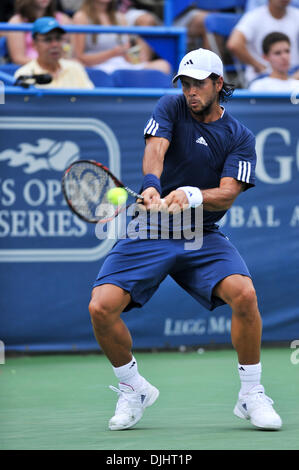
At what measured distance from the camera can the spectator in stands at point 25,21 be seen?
869 cm

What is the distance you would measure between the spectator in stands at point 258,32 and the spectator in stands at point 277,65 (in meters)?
0.41

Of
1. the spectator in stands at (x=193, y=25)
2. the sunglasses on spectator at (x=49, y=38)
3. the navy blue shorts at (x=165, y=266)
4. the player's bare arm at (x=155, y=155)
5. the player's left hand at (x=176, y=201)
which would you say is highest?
the spectator in stands at (x=193, y=25)

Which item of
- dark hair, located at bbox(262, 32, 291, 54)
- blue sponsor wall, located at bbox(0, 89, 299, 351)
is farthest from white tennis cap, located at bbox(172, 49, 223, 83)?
dark hair, located at bbox(262, 32, 291, 54)

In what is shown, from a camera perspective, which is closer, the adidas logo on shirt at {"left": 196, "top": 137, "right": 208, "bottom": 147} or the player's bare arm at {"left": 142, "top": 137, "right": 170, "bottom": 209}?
the player's bare arm at {"left": 142, "top": 137, "right": 170, "bottom": 209}

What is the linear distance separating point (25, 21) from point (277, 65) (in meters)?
2.39

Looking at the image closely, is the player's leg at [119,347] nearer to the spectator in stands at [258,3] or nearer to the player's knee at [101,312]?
the player's knee at [101,312]

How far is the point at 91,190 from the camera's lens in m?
4.94

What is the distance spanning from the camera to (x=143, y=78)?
8586 mm

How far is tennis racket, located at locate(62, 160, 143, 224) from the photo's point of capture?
15.7ft

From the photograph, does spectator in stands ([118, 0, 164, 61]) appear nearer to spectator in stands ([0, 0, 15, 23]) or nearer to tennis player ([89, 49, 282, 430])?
spectator in stands ([0, 0, 15, 23])

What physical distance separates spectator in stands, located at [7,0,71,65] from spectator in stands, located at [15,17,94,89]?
58cm

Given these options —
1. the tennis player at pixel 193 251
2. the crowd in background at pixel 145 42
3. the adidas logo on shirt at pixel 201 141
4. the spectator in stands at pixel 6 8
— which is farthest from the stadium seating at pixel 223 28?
the adidas logo on shirt at pixel 201 141

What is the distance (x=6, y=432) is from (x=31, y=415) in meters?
0.57

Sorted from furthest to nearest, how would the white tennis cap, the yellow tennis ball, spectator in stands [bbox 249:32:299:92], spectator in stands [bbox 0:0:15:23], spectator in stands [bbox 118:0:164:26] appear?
1. spectator in stands [bbox 118:0:164:26]
2. spectator in stands [bbox 0:0:15:23]
3. spectator in stands [bbox 249:32:299:92]
4. the white tennis cap
5. the yellow tennis ball
